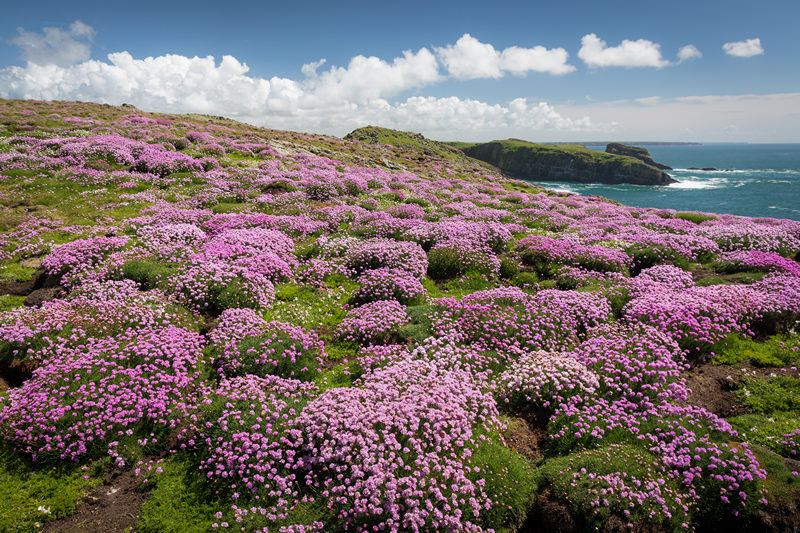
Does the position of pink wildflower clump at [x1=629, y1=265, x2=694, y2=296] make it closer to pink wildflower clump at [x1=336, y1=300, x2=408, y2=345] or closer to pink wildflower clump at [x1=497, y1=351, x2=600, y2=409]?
pink wildflower clump at [x1=497, y1=351, x2=600, y2=409]

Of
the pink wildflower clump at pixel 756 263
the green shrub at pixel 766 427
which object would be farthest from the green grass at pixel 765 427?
the pink wildflower clump at pixel 756 263

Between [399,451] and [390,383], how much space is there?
5.53ft

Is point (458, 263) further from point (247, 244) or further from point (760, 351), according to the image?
point (760, 351)

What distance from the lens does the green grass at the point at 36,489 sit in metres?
5.55

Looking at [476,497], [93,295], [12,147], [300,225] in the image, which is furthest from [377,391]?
[12,147]

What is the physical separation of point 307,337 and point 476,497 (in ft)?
18.5

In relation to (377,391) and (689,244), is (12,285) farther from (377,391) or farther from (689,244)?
(689,244)

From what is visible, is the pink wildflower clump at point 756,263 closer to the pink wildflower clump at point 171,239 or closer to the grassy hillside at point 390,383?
the grassy hillside at point 390,383

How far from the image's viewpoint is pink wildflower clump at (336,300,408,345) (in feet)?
34.6

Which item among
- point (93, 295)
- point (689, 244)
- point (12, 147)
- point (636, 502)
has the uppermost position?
point (12, 147)

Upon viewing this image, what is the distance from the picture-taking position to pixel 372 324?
10539 millimetres

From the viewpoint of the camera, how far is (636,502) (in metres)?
5.76

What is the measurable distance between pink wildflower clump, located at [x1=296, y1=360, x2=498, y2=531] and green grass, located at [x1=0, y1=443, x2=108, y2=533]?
3598mm

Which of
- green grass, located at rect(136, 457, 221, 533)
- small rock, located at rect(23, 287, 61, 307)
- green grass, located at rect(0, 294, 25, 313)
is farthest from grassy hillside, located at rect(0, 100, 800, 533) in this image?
green grass, located at rect(0, 294, 25, 313)
